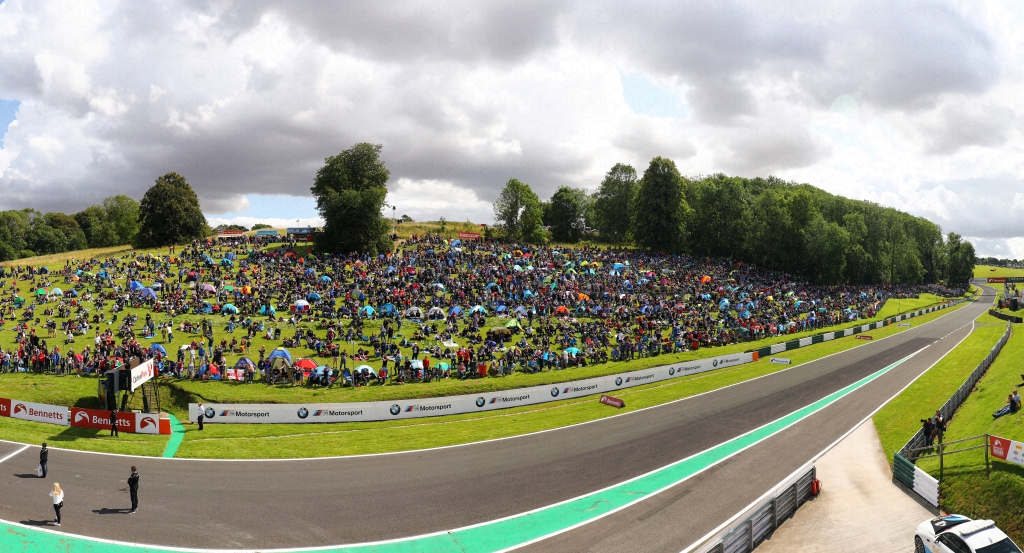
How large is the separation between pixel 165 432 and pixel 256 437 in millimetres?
4793

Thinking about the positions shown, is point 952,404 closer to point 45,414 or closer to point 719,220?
point 45,414

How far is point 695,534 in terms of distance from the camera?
56.1 ft

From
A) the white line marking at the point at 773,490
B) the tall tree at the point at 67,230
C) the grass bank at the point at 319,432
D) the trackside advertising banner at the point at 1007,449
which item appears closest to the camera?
the white line marking at the point at 773,490

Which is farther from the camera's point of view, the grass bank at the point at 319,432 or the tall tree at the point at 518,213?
the tall tree at the point at 518,213

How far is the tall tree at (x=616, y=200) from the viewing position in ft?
347

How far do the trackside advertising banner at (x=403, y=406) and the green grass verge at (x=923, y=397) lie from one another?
15.5 m

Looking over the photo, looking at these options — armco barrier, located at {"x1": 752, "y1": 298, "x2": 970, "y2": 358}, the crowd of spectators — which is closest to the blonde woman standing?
the crowd of spectators

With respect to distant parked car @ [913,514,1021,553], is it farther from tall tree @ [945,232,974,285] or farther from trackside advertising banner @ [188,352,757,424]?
tall tree @ [945,232,974,285]

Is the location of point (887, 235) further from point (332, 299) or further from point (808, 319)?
point (332, 299)

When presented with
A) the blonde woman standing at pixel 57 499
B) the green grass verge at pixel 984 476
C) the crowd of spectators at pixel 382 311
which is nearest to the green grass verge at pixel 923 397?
the green grass verge at pixel 984 476

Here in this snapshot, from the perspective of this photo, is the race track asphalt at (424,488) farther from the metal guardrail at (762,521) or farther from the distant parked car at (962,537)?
the distant parked car at (962,537)

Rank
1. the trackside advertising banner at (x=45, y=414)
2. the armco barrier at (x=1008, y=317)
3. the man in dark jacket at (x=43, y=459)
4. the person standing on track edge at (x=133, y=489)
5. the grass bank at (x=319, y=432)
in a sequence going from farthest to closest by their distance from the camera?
1. the armco barrier at (x=1008, y=317)
2. the trackside advertising banner at (x=45, y=414)
3. the grass bank at (x=319, y=432)
4. the man in dark jacket at (x=43, y=459)
5. the person standing on track edge at (x=133, y=489)

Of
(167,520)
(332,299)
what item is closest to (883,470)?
(167,520)

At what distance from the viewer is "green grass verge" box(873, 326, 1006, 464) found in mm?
26297
